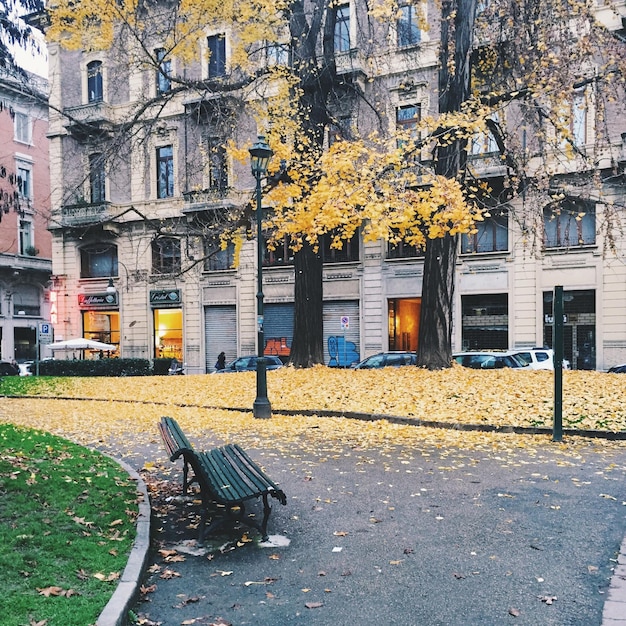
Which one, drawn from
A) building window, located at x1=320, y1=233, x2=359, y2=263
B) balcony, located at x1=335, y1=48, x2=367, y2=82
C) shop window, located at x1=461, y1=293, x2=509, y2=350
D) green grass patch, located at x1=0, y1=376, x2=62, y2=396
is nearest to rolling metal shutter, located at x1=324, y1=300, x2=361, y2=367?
building window, located at x1=320, y1=233, x2=359, y2=263

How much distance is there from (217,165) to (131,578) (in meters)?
18.3

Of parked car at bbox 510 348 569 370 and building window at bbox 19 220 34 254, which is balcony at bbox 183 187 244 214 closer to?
parked car at bbox 510 348 569 370

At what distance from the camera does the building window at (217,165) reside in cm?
2162

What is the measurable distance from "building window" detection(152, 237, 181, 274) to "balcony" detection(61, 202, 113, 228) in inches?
124

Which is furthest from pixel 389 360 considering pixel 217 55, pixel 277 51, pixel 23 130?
pixel 23 130

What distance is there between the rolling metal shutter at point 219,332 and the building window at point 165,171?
270 inches

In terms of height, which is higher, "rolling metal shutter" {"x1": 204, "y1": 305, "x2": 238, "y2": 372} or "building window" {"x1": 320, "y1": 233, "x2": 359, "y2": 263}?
"building window" {"x1": 320, "y1": 233, "x2": 359, "y2": 263}

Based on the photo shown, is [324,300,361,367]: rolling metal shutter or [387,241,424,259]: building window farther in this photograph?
[324,300,361,367]: rolling metal shutter

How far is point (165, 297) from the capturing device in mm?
35438

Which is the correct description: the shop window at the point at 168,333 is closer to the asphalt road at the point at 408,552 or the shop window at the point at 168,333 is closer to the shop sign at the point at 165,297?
the shop sign at the point at 165,297

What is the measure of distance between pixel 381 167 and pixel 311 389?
537 cm

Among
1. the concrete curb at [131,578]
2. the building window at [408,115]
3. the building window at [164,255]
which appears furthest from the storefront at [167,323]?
the concrete curb at [131,578]

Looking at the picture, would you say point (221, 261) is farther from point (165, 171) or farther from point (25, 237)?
point (25, 237)

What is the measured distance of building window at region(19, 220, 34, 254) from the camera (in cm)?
4744
